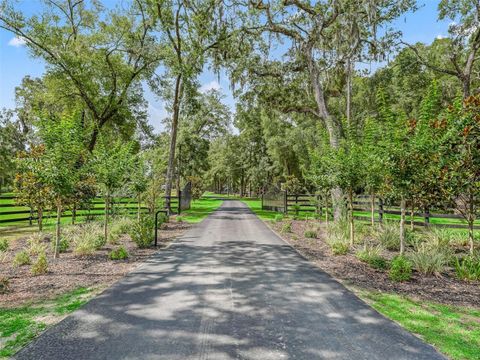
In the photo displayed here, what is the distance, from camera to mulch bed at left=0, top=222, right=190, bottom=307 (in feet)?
16.0

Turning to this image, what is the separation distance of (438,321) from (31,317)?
18.1ft

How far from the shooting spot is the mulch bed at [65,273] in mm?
4878

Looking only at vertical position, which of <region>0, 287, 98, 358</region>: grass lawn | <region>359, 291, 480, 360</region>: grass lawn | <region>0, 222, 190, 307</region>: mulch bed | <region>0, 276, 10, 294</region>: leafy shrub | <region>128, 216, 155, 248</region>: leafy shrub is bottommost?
<region>359, 291, 480, 360</region>: grass lawn

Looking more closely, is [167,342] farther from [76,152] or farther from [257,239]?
[257,239]

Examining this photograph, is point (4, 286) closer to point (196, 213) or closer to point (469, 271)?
point (469, 271)

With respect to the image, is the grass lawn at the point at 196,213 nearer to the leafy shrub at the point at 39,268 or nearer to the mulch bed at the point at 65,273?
the mulch bed at the point at 65,273

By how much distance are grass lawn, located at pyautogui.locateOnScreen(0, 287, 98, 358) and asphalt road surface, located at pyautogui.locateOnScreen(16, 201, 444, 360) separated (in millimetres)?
167

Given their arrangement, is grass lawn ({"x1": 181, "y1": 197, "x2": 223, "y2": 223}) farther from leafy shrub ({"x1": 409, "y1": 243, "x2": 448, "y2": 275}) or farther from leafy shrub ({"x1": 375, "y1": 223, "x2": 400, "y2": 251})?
leafy shrub ({"x1": 409, "y1": 243, "x2": 448, "y2": 275})

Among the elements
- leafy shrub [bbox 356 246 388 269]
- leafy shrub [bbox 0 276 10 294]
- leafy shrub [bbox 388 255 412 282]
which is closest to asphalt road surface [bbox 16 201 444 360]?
leafy shrub [bbox 388 255 412 282]

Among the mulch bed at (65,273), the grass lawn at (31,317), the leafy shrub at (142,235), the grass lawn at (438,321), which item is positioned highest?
the leafy shrub at (142,235)

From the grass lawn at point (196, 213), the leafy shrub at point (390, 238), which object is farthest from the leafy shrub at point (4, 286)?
the grass lawn at point (196, 213)

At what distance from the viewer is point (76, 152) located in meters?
7.31

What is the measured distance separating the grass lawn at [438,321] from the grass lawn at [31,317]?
179 inches

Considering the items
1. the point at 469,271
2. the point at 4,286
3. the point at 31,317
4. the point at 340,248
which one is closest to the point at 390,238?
the point at 340,248
